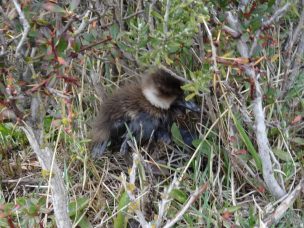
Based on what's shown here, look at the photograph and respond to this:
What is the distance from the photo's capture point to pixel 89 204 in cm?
264

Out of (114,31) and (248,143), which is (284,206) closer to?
(248,143)

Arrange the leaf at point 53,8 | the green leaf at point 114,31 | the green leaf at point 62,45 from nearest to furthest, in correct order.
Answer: the leaf at point 53,8, the green leaf at point 62,45, the green leaf at point 114,31

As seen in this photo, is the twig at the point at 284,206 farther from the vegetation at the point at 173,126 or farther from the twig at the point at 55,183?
the twig at the point at 55,183

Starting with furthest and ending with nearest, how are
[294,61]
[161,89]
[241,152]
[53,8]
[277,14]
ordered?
[294,61] → [161,89] → [241,152] → [277,14] → [53,8]

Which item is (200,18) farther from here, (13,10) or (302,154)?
(302,154)

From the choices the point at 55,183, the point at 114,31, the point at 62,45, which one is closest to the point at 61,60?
the point at 62,45

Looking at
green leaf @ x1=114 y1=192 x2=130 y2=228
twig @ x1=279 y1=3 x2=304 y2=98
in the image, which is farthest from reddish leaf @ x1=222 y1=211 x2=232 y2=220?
twig @ x1=279 y1=3 x2=304 y2=98

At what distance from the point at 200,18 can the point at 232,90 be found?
1.30 feet

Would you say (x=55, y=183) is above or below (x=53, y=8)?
below

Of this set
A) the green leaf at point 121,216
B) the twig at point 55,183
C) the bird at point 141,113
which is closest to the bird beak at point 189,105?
the bird at point 141,113

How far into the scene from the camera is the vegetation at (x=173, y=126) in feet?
7.04

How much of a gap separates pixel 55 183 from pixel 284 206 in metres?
0.87

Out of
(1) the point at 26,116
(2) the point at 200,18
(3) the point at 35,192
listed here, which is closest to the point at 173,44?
(2) the point at 200,18

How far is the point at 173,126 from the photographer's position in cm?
285
